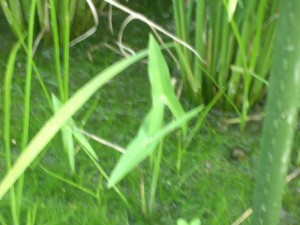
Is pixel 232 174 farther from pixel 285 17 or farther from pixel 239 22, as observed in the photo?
pixel 285 17

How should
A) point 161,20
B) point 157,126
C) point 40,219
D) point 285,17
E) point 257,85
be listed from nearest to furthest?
1. point 285,17
2. point 157,126
3. point 40,219
4. point 257,85
5. point 161,20

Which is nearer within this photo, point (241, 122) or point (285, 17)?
point (285, 17)

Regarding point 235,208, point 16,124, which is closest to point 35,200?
point 16,124

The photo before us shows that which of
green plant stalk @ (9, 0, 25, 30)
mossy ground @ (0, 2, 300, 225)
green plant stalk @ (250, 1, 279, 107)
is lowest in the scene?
mossy ground @ (0, 2, 300, 225)

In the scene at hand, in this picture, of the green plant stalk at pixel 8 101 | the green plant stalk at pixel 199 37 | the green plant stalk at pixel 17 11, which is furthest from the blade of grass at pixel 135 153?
the green plant stalk at pixel 17 11

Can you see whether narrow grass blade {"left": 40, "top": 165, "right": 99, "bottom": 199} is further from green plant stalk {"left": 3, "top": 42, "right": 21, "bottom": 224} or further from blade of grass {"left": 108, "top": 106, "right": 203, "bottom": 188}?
blade of grass {"left": 108, "top": 106, "right": 203, "bottom": 188}

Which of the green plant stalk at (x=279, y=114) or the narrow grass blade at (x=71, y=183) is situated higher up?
the green plant stalk at (x=279, y=114)

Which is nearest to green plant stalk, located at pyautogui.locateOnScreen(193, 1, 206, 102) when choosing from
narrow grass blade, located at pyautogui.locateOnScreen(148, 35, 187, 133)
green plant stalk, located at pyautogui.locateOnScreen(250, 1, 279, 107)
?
green plant stalk, located at pyautogui.locateOnScreen(250, 1, 279, 107)

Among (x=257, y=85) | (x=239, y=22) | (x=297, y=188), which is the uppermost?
(x=239, y=22)

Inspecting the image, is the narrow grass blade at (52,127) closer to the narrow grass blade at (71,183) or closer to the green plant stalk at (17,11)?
the narrow grass blade at (71,183)
